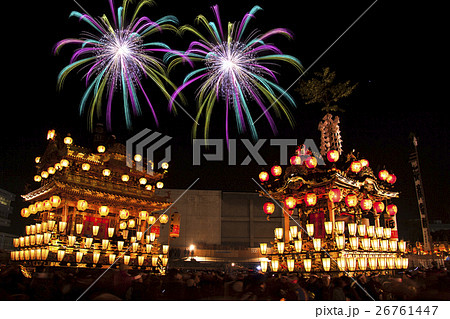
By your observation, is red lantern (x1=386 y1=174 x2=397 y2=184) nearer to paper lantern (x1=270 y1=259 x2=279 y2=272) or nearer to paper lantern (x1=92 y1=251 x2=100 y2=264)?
paper lantern (x1=270 y1=259 x2=279 y2=272)

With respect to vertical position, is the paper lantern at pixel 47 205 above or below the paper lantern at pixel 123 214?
above

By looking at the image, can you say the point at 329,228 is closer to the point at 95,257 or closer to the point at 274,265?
the point at 274,265

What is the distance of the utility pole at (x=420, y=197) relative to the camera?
85.8 ft

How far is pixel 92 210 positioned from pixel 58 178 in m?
3.67

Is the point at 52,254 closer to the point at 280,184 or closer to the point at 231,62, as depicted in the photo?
the point at 280,184

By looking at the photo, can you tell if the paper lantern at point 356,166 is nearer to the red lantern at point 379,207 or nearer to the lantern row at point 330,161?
the lantern row at point 330,161

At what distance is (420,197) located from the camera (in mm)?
26969

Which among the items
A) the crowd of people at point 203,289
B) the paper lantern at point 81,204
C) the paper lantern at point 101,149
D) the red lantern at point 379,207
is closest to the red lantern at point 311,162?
the red lantern at point 379,207

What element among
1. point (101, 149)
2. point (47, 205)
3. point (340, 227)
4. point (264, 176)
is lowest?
point (340, 227)

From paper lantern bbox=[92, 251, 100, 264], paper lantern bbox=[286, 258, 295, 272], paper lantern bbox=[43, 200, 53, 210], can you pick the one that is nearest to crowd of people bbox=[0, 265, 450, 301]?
paper lantern bbox=[286, 258, 295, 272]

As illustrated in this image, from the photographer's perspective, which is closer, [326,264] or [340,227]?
[326,264]

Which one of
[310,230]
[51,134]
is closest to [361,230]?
[310,230]

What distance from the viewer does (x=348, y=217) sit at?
17828mm

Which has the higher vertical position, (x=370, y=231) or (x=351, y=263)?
(x=370, y=231)
